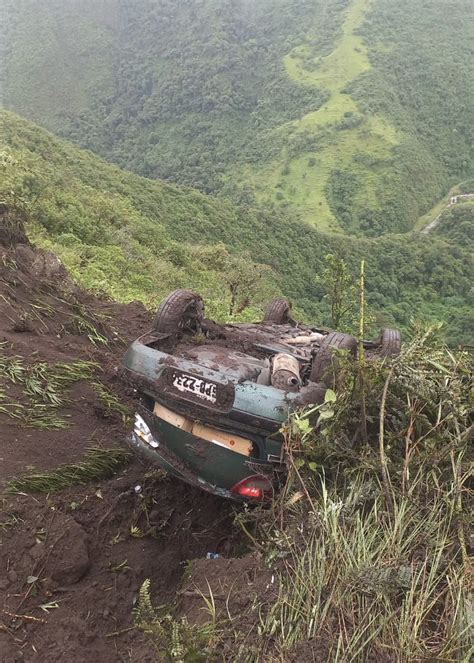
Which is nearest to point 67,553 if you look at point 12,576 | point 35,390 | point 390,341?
point 12,576

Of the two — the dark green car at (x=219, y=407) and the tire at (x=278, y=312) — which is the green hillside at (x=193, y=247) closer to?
the dark green car at (x=219, y=407)

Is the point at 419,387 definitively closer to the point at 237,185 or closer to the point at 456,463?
the point at 456,463

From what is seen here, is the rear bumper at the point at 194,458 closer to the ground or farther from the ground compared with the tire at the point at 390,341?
farther from the ground

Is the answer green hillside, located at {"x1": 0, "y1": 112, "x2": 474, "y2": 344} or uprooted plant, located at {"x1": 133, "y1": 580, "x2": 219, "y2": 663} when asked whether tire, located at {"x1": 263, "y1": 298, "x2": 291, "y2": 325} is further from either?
uprooted plant, located at {"x1": 133, "y1": 580, "x2": 219, "y2": 663}

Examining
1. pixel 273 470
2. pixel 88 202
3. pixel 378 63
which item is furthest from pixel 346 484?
pixel 378 63

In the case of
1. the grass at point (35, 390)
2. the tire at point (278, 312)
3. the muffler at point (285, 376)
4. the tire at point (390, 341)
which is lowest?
the tire at point (278, 312)

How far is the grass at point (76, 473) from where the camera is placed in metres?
3.30

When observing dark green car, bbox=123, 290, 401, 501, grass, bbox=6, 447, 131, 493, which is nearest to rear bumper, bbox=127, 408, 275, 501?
dark green car, bbox=123, 290, 401, 501

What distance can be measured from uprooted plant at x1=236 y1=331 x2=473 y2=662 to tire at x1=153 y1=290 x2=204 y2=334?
1409 mm

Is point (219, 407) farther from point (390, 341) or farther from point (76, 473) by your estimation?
point (390, 341)

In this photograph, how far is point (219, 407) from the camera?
289 cm

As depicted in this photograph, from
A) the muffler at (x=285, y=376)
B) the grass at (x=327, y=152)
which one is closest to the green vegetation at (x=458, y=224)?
the grass at (x=327, y=152)

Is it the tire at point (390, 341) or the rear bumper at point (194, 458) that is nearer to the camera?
the rear bumper at point (194, 458)

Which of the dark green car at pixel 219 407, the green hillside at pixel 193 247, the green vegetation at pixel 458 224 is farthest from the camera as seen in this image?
the green vegetation at pixel 458 224
